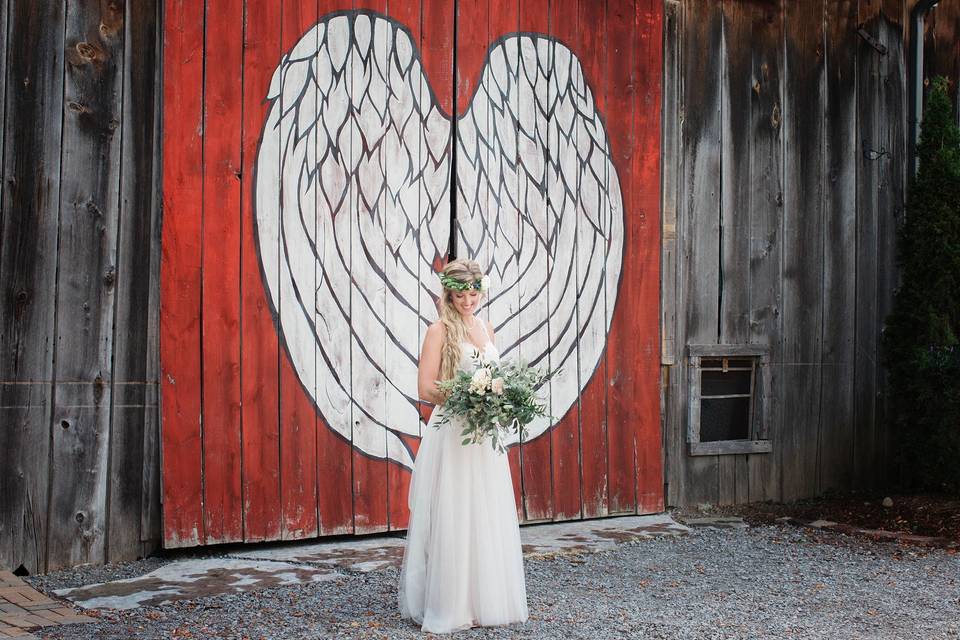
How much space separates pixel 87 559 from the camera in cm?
539

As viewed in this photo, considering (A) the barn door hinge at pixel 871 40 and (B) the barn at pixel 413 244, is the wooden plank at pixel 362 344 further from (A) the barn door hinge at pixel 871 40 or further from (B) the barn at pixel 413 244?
(A) the barn door hinge at pixel 871 40

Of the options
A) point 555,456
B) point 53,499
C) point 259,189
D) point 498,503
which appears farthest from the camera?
point 555,456

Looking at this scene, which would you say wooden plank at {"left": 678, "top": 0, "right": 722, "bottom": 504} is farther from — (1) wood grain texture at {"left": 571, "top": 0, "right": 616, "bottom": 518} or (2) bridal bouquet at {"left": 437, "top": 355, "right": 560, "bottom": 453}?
(2) bridal bouquet at {"left": 437, "top": 355, "right": 560, "bottom": 453}

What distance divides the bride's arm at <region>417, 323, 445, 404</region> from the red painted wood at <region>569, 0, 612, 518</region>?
2.43 meters

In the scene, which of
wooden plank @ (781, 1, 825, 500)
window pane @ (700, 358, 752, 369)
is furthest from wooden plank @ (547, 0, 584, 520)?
wooden plank @ (781, 1, 825, 500)

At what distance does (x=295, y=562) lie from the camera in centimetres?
559

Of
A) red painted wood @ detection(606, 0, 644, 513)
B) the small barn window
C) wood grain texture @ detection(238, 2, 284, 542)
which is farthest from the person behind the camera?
the small barn window

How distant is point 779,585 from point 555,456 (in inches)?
73.3

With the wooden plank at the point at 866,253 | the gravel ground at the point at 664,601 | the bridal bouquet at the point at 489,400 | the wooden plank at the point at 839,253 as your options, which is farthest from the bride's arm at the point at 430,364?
the wooden plank at the point at 866,253

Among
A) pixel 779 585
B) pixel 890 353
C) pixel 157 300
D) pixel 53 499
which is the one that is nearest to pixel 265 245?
pixel 157 300

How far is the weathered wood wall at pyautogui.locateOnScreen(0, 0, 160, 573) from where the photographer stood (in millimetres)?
5172

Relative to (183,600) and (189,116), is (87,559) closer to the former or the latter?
(183,600)

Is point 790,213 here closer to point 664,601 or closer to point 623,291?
point 623,291

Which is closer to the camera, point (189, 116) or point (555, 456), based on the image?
point (189, 116)
